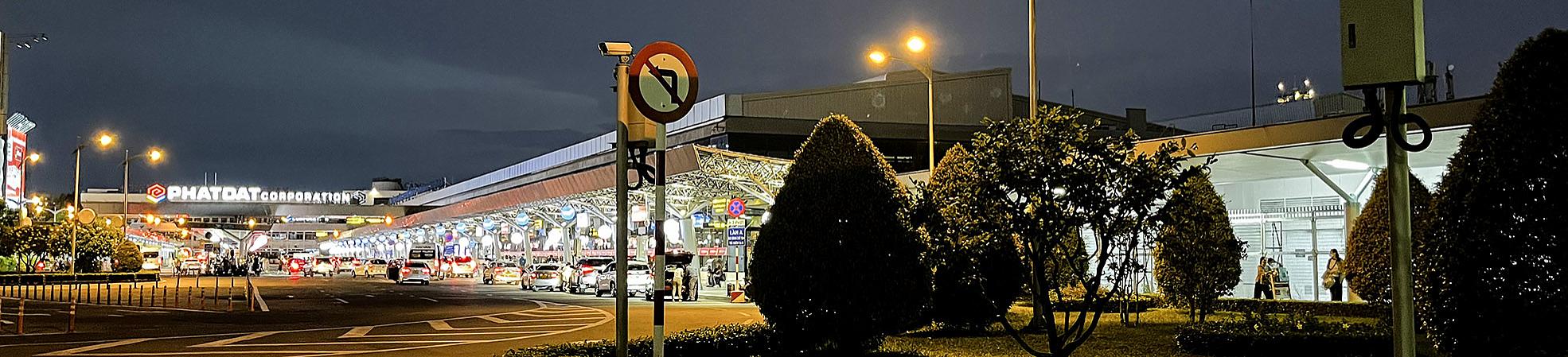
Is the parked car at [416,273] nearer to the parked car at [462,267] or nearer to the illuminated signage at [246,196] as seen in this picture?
the parked car at [462,267]

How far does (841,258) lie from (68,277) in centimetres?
4785

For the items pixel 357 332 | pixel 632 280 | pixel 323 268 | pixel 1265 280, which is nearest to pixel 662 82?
pixel 357 332

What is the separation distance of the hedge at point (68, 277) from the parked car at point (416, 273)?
10151mm

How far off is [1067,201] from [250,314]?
2283cm

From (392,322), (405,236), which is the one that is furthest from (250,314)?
(405,236)

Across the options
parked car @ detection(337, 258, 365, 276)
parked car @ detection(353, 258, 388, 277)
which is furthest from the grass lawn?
parked car @ detection(337, 258, 365, 276)

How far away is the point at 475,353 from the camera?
17688 millimetres

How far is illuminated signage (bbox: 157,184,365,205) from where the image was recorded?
5630 inches

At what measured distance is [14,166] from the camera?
86250 mm

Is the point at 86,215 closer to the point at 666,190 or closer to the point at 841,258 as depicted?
the point at 666,190

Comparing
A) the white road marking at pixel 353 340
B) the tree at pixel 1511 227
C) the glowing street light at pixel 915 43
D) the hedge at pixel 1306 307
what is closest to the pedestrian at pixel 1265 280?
the hedge at pixel 1306 307

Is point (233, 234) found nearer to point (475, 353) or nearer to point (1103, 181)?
point (475, 353)

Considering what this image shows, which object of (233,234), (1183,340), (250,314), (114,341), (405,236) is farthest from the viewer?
(233,234)

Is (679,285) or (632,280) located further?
(632,280)
